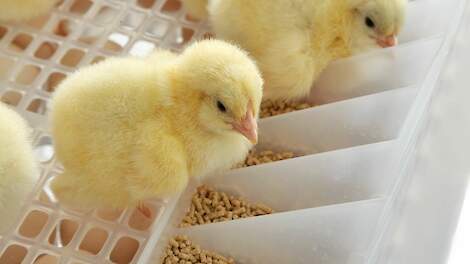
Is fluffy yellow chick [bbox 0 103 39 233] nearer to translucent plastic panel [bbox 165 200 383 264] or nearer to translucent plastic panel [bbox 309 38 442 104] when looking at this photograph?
translucent plastic panel [bbox 165 200 383 264]

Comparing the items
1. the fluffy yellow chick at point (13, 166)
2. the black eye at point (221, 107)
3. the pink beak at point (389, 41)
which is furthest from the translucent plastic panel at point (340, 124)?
the fluffy yellow chick at point (13, 166)

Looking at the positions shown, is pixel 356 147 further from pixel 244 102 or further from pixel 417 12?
pixel 417 12

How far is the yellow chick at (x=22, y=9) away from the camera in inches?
56.6

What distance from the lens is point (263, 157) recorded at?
1.31 metres

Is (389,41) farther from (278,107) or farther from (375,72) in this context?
(278,107)

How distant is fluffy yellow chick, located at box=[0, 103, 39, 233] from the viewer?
109 cm

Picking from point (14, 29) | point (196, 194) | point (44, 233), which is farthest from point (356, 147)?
point (14, 29)

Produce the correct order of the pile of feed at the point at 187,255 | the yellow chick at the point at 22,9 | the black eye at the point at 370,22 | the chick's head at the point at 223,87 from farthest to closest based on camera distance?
the yellow chick at the point at 22,9 < the black eye at the point at 370,22 < the pile of feed at the point at 187,255 < the chick's head at the point at 223,87

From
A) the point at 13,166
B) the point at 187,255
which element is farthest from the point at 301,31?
the point at 13,166

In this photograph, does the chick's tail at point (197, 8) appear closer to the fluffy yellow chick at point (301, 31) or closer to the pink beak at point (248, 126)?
the fluffy yellow chick at point (301, 31)

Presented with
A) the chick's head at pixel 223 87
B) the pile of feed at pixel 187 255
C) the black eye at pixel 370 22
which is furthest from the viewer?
the black eye at pixel 370 22

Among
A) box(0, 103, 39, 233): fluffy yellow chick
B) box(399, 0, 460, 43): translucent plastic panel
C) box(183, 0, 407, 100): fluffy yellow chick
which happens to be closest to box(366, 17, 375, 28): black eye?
box(183, 0, 407, 100): fluffy yellow chick

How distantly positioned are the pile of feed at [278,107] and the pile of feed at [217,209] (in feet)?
0.68

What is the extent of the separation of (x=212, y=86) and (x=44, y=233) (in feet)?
1.42
